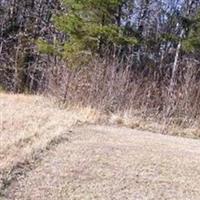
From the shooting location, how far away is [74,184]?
300 inches

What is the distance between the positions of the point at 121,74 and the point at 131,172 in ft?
28.0

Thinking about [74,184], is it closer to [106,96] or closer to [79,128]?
[79,128]

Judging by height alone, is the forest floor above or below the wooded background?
below

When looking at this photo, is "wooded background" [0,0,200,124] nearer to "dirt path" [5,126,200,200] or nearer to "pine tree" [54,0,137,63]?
"pine tree" [54,0,137,63]

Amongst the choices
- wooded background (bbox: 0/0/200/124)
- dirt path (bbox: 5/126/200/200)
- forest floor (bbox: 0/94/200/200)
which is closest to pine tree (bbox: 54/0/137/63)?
wooded background (bbox: 0/0/200/124)

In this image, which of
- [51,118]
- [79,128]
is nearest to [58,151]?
[79,128]

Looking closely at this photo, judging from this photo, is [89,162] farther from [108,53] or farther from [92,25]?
[92,25]

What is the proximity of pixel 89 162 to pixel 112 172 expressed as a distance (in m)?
0.57

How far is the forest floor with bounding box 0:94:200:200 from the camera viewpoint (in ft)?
24.4

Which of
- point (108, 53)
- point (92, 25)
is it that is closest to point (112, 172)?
point (108, 53)

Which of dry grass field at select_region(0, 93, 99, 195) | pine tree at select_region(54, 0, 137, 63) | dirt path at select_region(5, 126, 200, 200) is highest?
pine tree at select_region(54, 0, 137, 63)

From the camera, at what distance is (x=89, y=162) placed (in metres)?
8.97

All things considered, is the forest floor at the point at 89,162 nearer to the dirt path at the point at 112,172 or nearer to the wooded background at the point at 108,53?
the dirt path at the point at 112,172

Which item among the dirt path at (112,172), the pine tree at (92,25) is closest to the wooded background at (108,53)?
the pine tree at (92,25)
